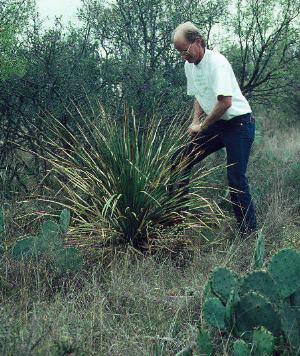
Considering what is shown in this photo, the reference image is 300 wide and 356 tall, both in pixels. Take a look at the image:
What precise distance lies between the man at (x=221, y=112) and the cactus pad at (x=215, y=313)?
152 centimetres

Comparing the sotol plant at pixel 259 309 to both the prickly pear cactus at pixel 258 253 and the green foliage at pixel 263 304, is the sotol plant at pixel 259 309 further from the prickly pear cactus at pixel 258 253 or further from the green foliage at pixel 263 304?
the prickly pear cactus at pixel 258 253

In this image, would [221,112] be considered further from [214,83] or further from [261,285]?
[261,285]

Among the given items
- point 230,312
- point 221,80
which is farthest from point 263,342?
point 221,80

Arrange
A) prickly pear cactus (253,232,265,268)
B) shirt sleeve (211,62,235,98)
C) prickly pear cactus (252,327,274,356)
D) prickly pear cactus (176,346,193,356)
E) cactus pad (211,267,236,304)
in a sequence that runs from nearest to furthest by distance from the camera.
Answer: prickly pear cactus (252,327,274,356), prickly pear cactus (176,346,193,356), cactus pad (211,267,236,304), prickly pear cactus (253,232,265,268), shirt sleeve (211,62,235,98)

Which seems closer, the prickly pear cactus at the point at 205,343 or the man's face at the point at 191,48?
the prickly pear cactus at the point at 205,343

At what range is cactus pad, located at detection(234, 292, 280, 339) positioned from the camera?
179 centimetres

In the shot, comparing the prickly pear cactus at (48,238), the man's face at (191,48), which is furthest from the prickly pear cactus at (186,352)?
the man's face at (191,48)

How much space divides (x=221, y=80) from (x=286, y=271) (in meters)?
1.76

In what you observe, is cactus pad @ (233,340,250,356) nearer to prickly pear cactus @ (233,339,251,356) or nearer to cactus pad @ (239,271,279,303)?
prickly pear cactus @ (233,339,251,356)

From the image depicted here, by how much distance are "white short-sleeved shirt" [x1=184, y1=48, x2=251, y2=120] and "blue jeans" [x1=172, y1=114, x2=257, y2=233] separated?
0.10m

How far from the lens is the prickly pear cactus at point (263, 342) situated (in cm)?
166

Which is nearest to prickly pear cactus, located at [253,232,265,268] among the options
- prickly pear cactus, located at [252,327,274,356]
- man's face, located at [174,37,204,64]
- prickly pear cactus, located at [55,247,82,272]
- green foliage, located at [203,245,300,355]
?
green foliage, located at [203,245,300,355]

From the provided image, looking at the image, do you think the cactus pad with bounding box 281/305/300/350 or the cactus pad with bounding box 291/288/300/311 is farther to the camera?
the cactus pad with bounding box 291/288/300/311

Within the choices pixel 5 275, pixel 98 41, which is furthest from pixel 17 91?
pixel 5 275
